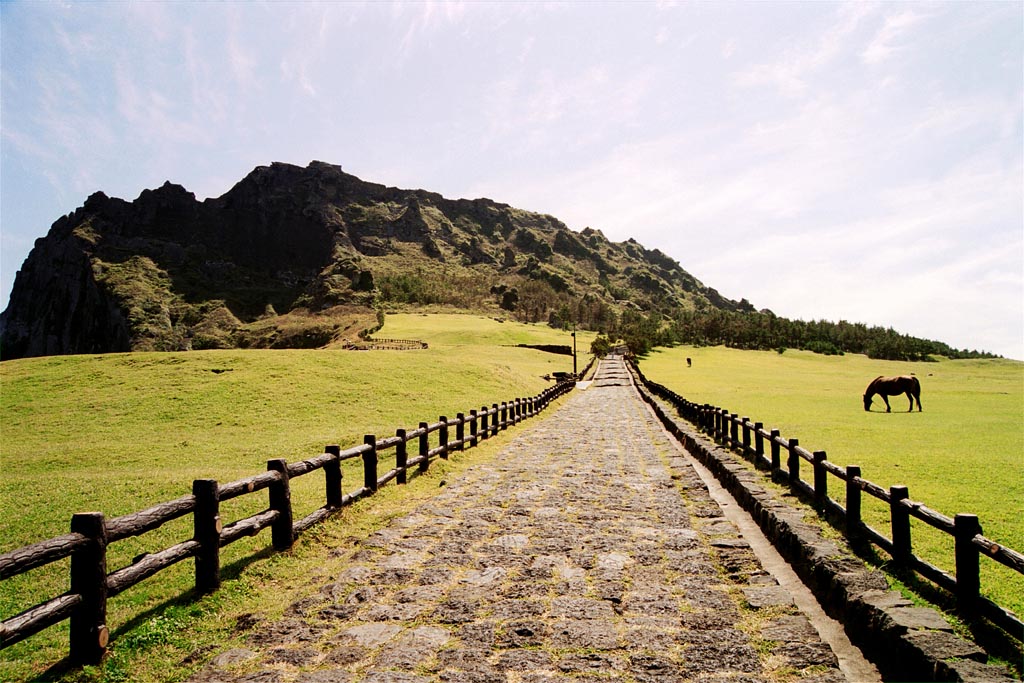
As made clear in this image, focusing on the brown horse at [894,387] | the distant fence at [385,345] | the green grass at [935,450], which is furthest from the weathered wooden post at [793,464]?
the distant fence at [385,345]

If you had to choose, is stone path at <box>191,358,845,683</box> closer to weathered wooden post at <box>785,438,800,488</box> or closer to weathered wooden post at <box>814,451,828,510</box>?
weathered wooden post at <box>814,451,828,510</box>

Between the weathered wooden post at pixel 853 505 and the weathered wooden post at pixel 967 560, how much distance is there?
8.47ft

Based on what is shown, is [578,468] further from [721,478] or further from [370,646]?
[370,646]

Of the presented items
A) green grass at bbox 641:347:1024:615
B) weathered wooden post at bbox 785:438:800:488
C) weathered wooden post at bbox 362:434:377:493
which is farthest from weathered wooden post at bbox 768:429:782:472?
weathered wooden post at bbox 362:434:377:493

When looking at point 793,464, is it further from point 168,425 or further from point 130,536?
point 168,425

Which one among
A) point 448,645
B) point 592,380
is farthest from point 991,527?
point 592,380

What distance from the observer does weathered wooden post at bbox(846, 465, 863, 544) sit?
855cm

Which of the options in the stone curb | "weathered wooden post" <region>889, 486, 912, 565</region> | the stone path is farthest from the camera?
"weathered wooden post" <region>889, 486, 912, 565</region>

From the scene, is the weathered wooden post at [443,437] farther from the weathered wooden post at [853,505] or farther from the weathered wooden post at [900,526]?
the weathered wooden post at [900,526]

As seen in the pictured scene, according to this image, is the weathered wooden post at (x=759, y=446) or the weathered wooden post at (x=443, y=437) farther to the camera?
the weathered wooden post at (x=443, y=437)

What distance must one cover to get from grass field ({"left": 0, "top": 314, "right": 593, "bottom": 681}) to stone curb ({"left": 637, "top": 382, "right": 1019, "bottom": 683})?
7.28 m

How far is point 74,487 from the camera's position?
15.0 meters

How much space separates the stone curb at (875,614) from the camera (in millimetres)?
4680

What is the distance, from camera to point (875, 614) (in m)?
5.64
